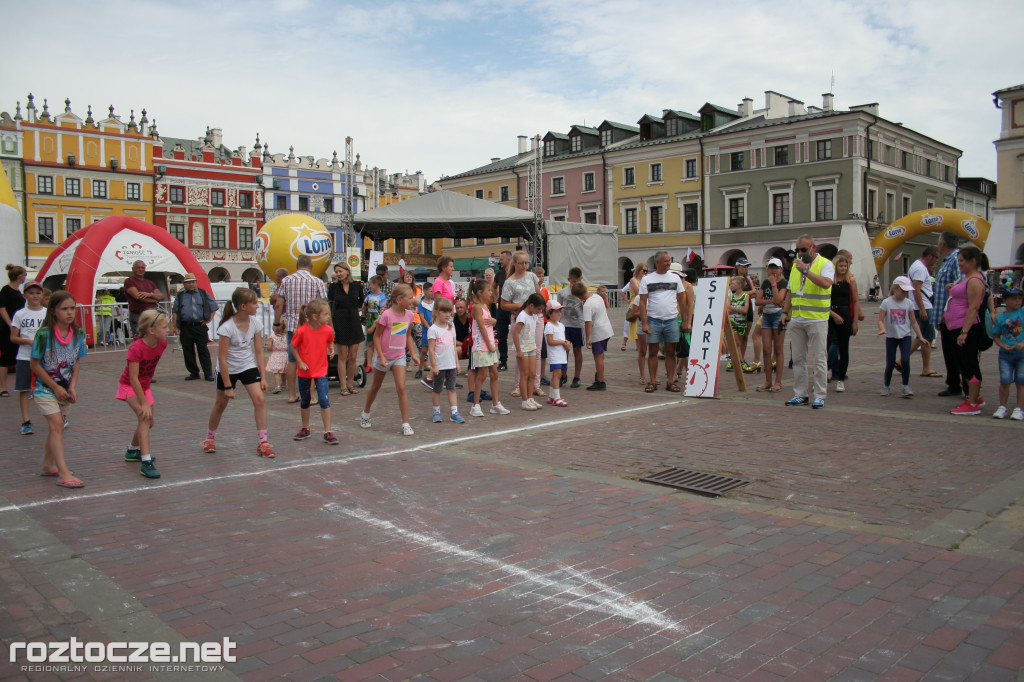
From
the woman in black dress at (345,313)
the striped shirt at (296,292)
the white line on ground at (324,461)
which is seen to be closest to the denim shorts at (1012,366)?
the white line on ground at (324,461)

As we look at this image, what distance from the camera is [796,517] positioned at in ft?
16.8

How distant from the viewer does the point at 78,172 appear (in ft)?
197

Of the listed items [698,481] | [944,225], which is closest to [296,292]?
[698,481]

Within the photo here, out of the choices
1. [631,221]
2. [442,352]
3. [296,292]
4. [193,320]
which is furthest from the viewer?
→ [631,221]

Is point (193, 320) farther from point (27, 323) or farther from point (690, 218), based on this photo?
point (690, 218)

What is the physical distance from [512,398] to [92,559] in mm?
6878

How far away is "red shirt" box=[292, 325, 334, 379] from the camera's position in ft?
25.6

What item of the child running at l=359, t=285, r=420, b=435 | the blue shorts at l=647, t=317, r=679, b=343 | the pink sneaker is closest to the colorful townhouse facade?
the blue shorts at l=647, t=317, r=679, b=343

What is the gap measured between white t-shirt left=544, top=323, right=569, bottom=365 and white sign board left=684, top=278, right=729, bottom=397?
5.94 ft

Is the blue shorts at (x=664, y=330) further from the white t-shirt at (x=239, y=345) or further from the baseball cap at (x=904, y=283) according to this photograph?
the white t-shirt at (x=239, y=345)

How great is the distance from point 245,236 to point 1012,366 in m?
65.5

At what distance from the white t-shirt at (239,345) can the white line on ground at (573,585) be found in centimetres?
318

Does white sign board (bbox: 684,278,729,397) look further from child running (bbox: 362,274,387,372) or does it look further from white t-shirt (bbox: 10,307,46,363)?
white t-shirt (bbox: 10,307,46,363)

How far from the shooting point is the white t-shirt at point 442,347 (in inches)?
350
